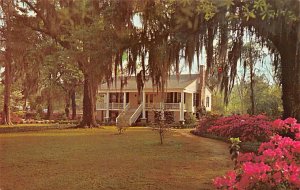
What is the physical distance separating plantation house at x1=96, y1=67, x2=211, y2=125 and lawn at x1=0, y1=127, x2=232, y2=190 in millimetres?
24484

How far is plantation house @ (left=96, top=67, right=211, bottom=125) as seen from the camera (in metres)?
39.4

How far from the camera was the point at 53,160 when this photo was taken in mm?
10820

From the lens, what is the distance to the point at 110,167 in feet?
31.8

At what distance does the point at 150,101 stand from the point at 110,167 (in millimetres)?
32614

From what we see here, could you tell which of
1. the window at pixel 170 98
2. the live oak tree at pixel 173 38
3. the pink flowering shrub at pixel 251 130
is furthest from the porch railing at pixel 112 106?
the live oak tree at pixel 173 38

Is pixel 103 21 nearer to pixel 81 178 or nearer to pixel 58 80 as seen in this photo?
pixel 81 178

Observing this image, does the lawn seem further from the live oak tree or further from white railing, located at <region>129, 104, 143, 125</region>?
white railing, located at <region>129, 104, 143, 125</region>

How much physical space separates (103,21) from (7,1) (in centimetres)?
1109

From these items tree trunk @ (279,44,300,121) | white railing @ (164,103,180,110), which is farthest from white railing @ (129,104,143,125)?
tree trunk @ (279,44,300,121)

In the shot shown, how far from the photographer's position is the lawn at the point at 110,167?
773 centimetres

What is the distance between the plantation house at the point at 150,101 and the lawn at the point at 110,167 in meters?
24.5

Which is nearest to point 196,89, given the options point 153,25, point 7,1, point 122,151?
point 7,1

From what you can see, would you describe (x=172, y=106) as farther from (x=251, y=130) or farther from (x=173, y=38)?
(x=173, y=38)

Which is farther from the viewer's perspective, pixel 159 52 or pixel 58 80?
pixel 58 80
